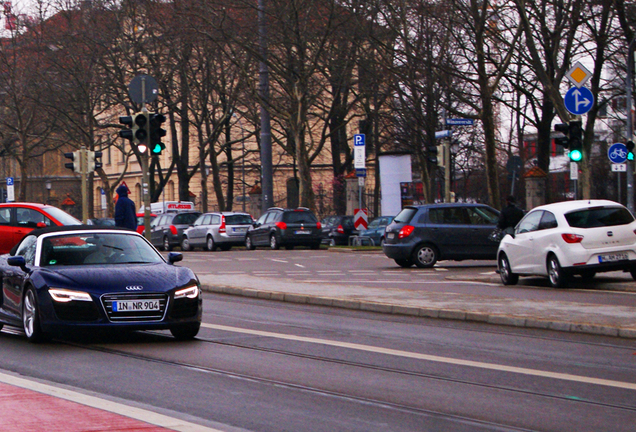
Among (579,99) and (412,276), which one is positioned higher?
(579,99)

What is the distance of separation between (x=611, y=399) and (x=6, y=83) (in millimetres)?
54412

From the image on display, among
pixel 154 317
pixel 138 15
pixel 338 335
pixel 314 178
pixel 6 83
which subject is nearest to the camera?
pixel 154 317

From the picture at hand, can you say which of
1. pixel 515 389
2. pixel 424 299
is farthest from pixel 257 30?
pixel 515 389

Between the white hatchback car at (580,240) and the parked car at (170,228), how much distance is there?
2587cm

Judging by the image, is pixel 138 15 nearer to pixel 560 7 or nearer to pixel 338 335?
pixel 560 7

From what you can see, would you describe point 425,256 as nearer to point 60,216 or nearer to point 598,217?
point 598,217

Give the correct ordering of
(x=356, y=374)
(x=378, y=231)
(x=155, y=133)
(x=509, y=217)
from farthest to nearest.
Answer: (x=378, y=231) < (x=509, y=217) < (x=155, y=133) < (x=356, y=374)

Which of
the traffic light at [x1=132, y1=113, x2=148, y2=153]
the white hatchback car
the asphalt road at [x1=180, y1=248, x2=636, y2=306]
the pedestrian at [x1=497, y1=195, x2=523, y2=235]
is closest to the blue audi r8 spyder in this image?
the asphalt road at [x1=180, y1=248, x2=636, y2=306]

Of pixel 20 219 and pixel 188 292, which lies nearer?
pixel 188 292

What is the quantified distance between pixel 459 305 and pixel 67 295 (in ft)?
21.3

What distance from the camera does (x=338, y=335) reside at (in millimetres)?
12156

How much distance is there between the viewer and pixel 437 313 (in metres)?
14.4

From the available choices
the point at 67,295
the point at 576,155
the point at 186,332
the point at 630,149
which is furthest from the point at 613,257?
the point at 630,149

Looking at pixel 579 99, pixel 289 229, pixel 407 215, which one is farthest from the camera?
pixel 289 229
